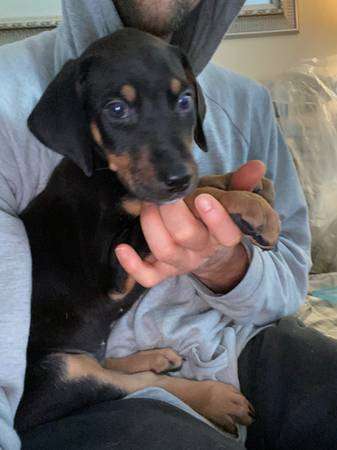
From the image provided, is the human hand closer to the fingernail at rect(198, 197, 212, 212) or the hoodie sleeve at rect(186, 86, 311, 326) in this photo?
the fingernail at rect(198, 197, 212, 212)

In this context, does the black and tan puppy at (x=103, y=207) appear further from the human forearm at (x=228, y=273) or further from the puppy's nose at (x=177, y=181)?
the human forearm at (x=228, y=273)

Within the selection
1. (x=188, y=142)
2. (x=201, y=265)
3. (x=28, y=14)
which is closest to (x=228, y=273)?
(x=201, y=265)

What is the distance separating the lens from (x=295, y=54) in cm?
287

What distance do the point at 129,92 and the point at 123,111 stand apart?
4 cm

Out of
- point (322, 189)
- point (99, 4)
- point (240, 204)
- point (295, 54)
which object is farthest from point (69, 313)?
point (295, 54)

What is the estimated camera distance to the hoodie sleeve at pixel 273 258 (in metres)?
1.29

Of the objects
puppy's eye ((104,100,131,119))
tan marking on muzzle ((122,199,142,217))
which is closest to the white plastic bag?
tan marking on muzzle ((122,199,142,217))

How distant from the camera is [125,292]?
49.0 inches

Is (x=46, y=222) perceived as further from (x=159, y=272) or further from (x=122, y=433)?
(x=122, y=433)

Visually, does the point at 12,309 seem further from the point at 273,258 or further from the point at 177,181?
the point at 273,258

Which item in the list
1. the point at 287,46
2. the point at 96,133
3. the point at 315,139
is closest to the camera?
the point at 96,133

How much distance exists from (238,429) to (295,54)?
7.08ft

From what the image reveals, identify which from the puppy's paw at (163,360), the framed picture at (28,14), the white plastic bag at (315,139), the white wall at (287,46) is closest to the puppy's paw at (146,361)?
the puppy's paw at (163,360)

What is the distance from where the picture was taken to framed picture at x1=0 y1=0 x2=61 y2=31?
2.29 meters
